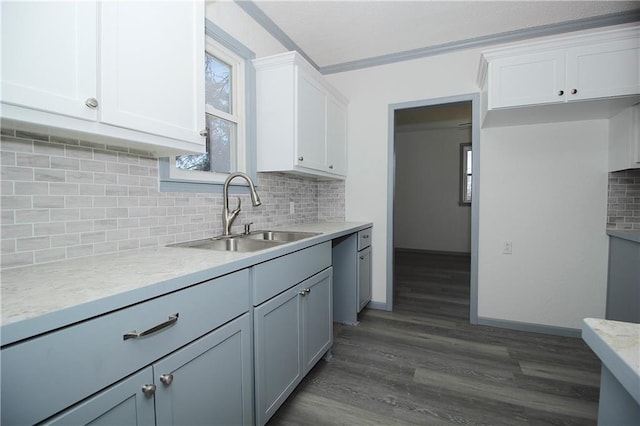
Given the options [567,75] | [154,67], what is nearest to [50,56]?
[154,67]

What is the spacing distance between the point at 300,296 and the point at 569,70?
238cm

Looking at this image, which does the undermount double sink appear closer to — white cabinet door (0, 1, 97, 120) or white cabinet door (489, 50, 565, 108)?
white cabinet door (0, 1, 97, 120)

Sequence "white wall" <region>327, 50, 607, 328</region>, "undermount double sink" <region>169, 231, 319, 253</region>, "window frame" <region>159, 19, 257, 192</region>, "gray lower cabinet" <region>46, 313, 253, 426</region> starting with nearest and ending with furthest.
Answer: "gray lower cabinet" <region>46, 313, 253, 426</region>
"undermount double sink" <region>169, 231, 319, 253</region>
"window frame" <region>159, 19, 257, 192</region>
"white wall" <region>327, 50, 607, 328</region>

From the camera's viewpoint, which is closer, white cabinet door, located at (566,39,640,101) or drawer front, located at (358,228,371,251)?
white cabinet door, located at (566,39,640,101)

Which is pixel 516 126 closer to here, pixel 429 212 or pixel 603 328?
pixel 603 328

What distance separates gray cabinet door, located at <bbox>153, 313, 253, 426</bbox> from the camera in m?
0.93

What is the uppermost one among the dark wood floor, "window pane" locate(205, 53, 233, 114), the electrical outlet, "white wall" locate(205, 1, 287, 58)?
"white wall" locate(205, 1, 287, 58)

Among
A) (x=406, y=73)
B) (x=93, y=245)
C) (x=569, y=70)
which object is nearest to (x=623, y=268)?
(x=569, y=70)

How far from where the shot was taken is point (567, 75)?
208 cm

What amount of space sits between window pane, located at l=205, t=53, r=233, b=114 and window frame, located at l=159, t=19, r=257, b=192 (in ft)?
0.13

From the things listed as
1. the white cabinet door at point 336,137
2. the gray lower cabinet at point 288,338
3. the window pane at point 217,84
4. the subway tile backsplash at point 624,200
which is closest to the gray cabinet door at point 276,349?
the gray lower cabinet at point 288,338

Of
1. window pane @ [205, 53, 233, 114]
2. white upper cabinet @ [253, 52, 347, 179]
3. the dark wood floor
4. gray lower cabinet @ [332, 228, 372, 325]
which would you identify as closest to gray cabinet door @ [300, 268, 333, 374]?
the dark wood floor

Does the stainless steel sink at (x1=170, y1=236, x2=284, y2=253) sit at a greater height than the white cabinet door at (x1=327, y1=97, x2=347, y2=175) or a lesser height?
lesser

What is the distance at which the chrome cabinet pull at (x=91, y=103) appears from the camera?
98 cm
